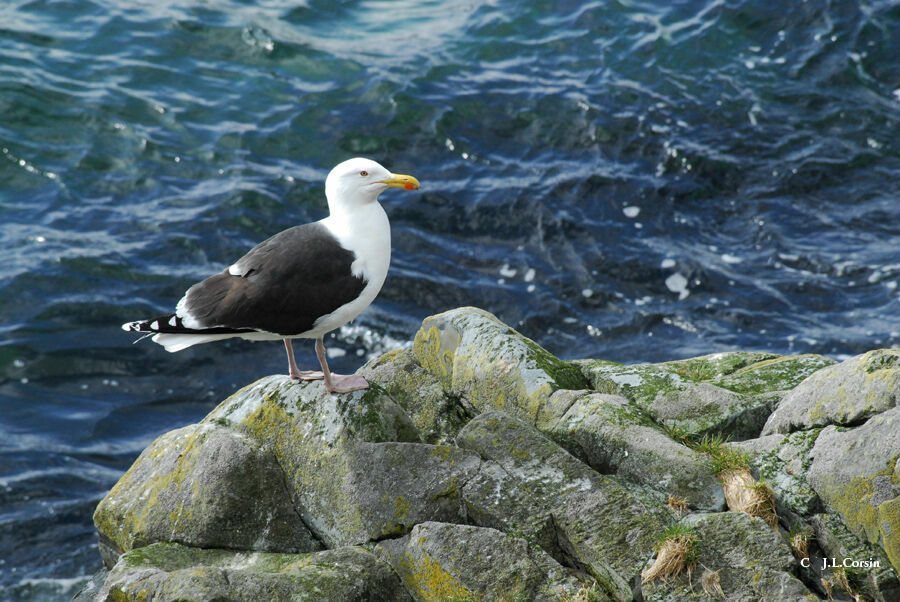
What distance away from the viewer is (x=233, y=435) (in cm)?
607

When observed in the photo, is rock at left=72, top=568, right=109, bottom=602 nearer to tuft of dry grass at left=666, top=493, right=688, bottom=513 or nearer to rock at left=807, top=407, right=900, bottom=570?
tuft of dry grass at left=666, top=493, right=688, bottom=513

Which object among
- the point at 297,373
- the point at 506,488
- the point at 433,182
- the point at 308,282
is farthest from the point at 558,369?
the point at 433,182

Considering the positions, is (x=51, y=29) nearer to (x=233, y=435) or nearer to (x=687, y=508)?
(x=233, y=435)

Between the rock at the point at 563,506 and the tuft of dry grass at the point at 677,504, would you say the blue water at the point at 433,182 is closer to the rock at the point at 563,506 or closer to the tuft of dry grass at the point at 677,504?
the rock at the point at 563,506

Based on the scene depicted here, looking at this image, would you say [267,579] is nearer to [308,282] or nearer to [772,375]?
[308,282]

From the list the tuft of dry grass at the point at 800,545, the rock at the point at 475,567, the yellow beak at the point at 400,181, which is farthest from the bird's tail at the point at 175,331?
the tuft of dry grass at the point at 800,545

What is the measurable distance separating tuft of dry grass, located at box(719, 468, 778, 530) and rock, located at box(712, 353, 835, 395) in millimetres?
1615

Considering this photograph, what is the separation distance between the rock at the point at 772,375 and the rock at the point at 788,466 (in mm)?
1128

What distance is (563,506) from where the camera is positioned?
17.3ft

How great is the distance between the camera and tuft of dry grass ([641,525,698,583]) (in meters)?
4.79

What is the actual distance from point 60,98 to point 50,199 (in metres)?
3.08

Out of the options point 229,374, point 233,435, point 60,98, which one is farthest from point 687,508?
point 60,98

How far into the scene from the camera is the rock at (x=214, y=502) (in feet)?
18.9

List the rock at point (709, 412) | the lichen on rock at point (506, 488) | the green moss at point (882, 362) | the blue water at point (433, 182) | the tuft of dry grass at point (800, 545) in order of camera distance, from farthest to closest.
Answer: the blue water at point (433, 182) < the rock at point (709, 412) < the green moss at point (882, 362) < the tuft of dry grass at point (800, 545) < the lichen on rock at point (506, 488)
